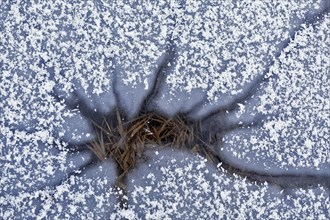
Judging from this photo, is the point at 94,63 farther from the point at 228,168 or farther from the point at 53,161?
the point at 228,168

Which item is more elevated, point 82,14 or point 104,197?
point 82,14

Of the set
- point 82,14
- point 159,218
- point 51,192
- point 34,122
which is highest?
point 82,14

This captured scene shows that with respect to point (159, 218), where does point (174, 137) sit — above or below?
above

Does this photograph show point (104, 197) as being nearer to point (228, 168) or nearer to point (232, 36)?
point (228, 168)

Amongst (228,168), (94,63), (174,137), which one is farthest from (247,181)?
(94,63)

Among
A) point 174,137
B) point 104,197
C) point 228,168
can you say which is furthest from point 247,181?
point 104,197

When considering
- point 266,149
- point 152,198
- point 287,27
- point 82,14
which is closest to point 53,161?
point 152,198
